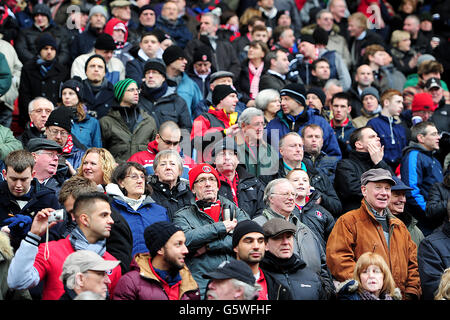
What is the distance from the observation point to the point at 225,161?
33.1 ft

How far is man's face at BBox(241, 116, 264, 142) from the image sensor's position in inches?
436

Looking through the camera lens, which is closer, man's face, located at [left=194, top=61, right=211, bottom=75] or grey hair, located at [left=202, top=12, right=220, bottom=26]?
man's face, located at [left=194, top=61, right=211, bottom=75]

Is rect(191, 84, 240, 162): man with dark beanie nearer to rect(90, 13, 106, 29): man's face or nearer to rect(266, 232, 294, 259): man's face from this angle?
rect(266, 232, 294, 259): man's face

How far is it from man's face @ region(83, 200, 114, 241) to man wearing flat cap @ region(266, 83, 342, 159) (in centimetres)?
472

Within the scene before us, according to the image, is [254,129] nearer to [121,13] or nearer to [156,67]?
[156,67]

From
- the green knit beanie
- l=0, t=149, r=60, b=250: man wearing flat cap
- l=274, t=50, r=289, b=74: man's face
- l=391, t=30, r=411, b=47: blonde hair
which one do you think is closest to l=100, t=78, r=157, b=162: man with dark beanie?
the green knit beanie

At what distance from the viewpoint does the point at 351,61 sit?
17406 mm

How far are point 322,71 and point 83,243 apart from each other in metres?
8.24

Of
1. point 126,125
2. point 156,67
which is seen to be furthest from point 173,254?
point 156,67
